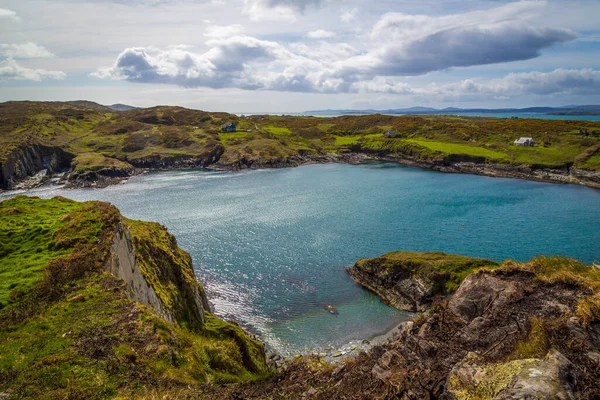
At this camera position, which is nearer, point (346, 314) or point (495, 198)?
point (346, 314)

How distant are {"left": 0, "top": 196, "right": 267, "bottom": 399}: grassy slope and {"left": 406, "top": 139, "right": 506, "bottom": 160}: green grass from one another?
130791mm

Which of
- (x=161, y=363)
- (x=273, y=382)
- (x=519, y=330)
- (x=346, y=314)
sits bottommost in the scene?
(x=346, y=314)

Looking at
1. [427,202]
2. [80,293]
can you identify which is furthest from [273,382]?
[427,202]

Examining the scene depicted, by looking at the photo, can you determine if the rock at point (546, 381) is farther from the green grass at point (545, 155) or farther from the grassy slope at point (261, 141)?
the green grass at point (545, 155)

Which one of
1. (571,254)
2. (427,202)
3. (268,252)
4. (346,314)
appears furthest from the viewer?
(427,202)

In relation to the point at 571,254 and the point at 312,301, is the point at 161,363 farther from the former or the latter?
the point at 571,254

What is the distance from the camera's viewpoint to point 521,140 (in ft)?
454

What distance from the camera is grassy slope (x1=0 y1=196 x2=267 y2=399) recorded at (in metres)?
11.9

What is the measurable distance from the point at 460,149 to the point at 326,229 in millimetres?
99611

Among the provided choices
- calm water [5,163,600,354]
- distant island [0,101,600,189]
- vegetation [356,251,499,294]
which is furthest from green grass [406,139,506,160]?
vegetation [356,251,499,294]

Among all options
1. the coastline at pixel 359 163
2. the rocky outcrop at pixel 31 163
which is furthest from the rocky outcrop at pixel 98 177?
the rocky outcrop at pixel 31 163

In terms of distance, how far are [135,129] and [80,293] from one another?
551 ft

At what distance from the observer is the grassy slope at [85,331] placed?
11914 millimetres

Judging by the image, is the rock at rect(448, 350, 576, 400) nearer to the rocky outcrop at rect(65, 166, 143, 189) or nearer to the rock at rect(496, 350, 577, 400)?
the rock at rect(496, 350, 577, 400)
